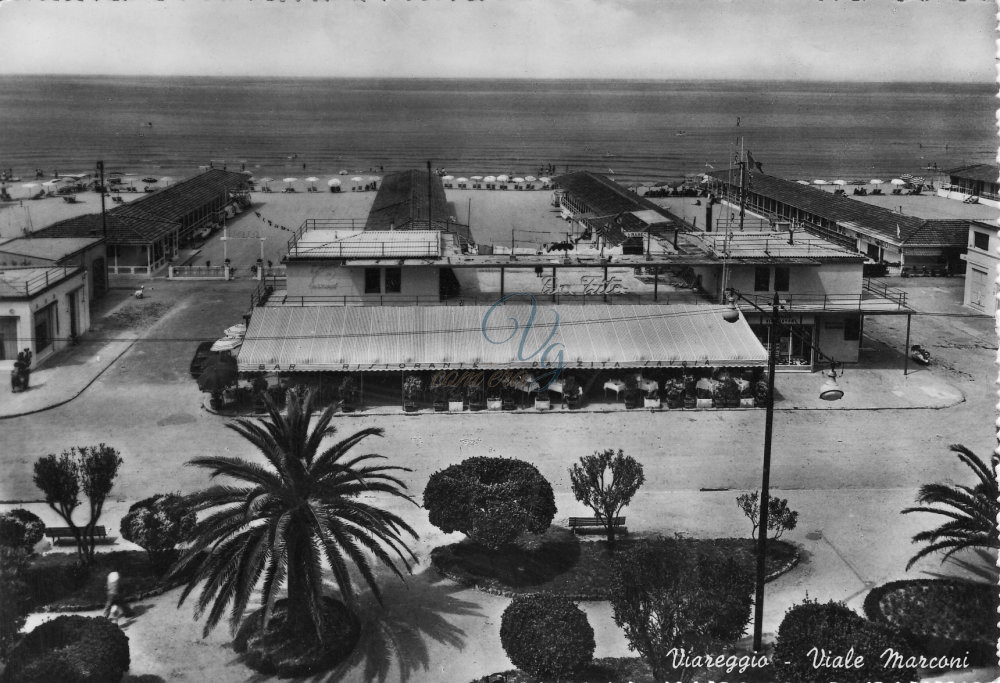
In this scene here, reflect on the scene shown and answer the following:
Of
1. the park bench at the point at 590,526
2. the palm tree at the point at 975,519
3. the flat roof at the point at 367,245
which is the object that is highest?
the flat roof at the point at 367,245

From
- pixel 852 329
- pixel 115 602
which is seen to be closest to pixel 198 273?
pixel 852 329

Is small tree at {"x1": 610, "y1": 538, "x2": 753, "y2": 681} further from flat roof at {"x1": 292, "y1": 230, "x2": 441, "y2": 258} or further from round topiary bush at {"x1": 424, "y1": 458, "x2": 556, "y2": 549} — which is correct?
flat roof at {"x1": 292, "y1": 230, "x2": 441, "y2": 258}

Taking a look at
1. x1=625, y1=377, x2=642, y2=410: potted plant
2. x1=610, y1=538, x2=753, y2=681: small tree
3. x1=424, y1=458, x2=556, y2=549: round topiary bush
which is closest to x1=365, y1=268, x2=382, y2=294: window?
x1=625, y1=377, x2=642, y2=410: potted plant

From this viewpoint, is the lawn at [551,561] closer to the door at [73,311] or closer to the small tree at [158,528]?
the small tree at [158,528]

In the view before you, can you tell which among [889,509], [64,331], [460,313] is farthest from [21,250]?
[889,509]

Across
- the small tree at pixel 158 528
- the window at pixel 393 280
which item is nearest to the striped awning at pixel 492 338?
the window at pixel 393 280

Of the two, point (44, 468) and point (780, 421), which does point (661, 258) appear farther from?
point (44, 468)
